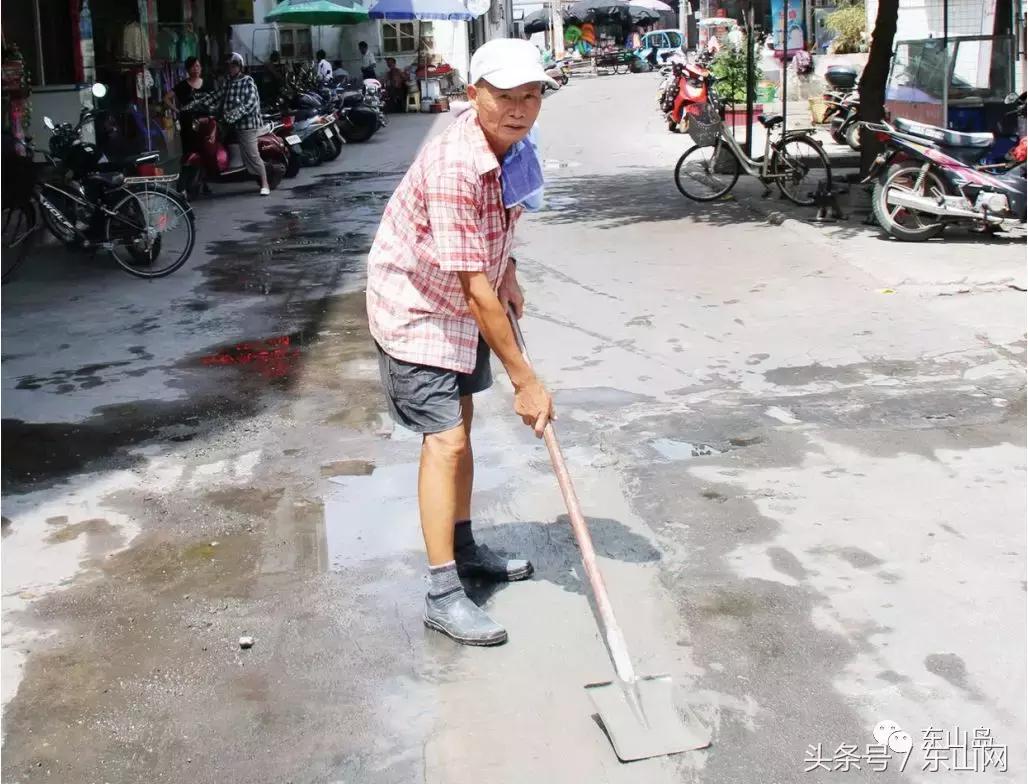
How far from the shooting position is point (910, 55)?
14656 millimetres

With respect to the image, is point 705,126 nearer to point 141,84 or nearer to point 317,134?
point 141,84

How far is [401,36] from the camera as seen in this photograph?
31.0m

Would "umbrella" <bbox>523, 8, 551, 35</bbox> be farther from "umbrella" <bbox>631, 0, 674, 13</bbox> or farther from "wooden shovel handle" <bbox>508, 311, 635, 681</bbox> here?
"wooden shovel handle" <bbox>508, 311, 635, 681</bbox>

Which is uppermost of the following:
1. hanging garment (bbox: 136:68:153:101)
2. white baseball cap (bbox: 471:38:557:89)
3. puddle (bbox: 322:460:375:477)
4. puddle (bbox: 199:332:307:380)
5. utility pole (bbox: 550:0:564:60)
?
utility pole (bbox: 550:0:564:60)

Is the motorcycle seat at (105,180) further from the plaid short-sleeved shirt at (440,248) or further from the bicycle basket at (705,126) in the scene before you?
the plaid short-sleeved shirt at (440,248)

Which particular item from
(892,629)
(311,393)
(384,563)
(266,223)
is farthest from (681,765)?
(266,223)

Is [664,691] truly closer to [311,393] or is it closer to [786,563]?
[786,563]

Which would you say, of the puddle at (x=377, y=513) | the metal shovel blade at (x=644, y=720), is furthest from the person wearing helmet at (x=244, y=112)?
the metal shovel blade at (x=644, y=720)

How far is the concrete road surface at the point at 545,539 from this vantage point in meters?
3.19

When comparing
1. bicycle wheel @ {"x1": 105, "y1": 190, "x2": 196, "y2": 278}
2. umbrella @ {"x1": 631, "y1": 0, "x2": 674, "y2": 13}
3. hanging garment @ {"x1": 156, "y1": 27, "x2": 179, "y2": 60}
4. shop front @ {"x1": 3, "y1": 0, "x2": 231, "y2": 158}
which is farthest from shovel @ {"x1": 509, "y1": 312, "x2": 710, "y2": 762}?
umbrella @ {"x1": 631, "y1": 0, "x2": 674, "y2": 13}

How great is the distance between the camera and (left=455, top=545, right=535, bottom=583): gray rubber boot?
4043 millimetres

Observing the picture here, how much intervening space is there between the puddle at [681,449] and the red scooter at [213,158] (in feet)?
33.5

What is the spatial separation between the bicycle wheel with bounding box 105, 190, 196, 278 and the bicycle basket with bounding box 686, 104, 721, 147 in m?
5.08

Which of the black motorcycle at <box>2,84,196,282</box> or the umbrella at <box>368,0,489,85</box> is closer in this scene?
the black motorcycle at <box>2,84,196,282</box>
